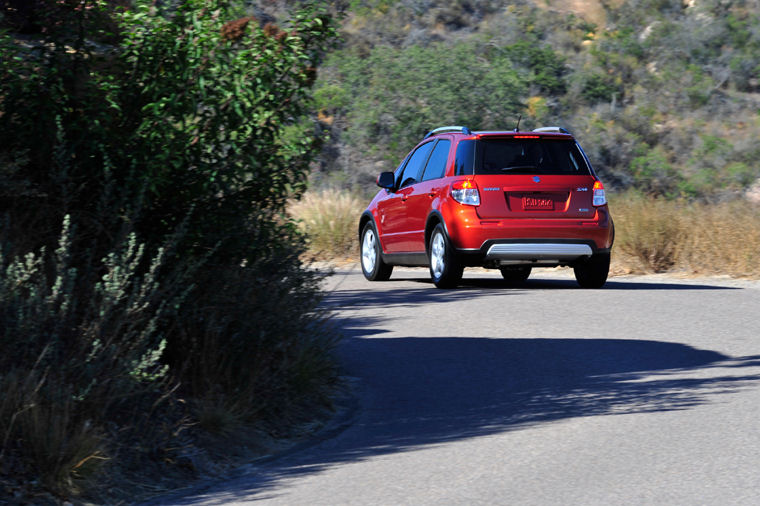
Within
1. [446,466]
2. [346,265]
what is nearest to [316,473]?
[446,466]

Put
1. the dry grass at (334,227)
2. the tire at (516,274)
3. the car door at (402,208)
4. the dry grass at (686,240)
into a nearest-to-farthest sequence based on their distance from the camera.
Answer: the car door at (402,208), the tire at (516,274), the dry grass at (686,240), the dry grass at (334,227)

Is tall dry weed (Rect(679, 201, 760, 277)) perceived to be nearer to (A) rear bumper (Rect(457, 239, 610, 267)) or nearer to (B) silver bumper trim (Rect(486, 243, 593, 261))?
(A) rear bumper (Rect(457, 239, 610, 267))

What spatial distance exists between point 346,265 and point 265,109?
1460 cm

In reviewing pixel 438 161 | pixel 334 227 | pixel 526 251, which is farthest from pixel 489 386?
pixel 334 227

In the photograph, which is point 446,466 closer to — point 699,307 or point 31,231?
point 31,231

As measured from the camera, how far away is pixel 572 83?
44906 millimetres

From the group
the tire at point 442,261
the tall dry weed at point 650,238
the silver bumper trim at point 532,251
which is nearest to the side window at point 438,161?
the tire at point 442,261

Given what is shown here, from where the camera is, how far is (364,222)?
60.6ft

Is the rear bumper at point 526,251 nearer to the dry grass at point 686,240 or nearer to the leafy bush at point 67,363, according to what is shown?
the dry grass at point 686,240

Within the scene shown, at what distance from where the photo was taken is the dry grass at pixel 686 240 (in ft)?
62.6

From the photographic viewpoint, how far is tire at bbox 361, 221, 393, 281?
58.2 ft

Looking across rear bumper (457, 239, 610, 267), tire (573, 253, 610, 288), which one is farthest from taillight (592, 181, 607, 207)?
tire (573, 253, 610, 288)

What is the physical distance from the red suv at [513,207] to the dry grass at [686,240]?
3892mm

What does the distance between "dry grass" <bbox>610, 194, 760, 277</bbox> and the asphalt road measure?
472 centimetres
